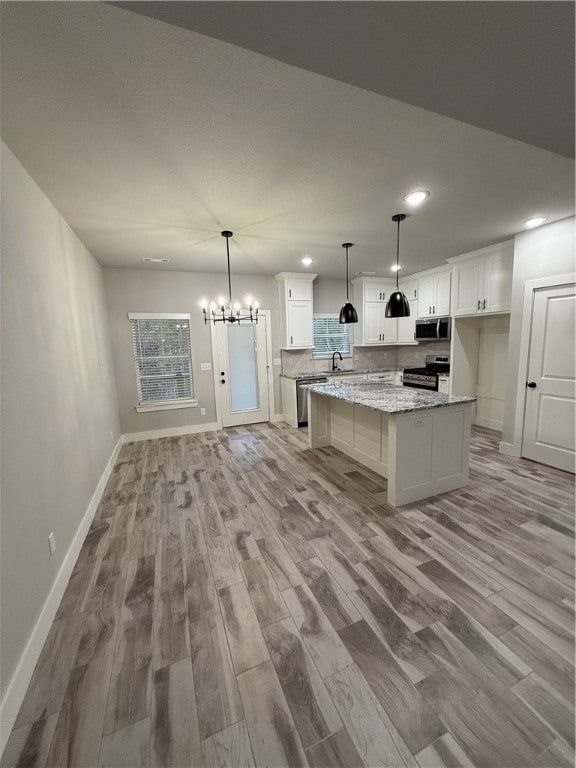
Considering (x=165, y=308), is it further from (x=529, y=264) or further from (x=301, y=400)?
(x=529, y=264)

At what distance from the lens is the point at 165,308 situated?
4.80 metres

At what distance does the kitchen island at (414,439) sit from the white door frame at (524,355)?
1291 mm

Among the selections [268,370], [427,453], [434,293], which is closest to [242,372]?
[268,370]

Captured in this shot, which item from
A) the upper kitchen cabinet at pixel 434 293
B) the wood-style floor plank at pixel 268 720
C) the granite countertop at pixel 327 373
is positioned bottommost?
the wood-style floor plank at pixel 268 720

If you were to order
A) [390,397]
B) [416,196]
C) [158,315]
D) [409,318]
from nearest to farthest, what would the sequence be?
[416,196] → [390,397] → [158,315] → [409,318]

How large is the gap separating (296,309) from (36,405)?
419 centimetres

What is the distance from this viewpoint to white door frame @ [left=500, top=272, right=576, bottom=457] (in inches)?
130

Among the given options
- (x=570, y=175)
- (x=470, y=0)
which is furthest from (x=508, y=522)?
(x=470, y=0)

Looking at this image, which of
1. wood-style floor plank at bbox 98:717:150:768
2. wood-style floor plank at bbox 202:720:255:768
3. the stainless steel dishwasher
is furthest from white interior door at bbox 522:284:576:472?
wood-style floor plank at bbox 98:717:150:768

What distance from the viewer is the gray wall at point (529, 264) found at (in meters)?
3.11

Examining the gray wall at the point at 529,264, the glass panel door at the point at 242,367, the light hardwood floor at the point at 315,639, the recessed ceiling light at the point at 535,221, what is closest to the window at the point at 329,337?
the glass panel door at the point at 242,367

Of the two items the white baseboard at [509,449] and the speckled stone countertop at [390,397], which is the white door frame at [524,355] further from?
the speckled stone countertop at [390,397]

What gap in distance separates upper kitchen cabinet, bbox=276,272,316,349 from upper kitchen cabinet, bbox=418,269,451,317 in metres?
2.00

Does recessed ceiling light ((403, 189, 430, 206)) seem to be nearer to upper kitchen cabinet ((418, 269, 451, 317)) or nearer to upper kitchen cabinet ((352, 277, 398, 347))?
upper kitchen cabinet ((418, 269, 451, 317))
